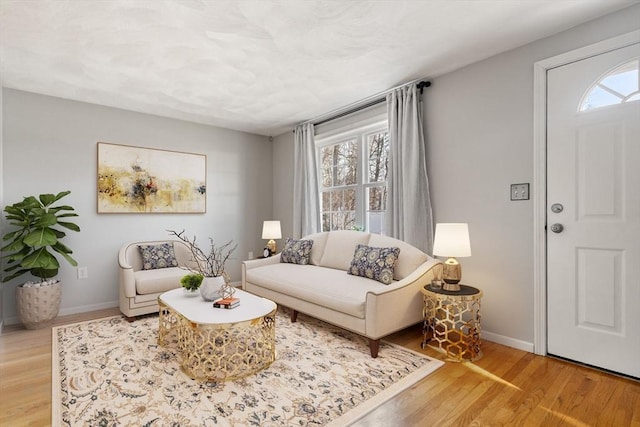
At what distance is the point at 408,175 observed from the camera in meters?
3.24

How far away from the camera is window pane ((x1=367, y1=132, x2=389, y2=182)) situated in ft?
12.5

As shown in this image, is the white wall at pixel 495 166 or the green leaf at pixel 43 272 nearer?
the white wall at pixel 495 166

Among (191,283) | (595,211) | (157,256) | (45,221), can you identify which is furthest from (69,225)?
(595,211)

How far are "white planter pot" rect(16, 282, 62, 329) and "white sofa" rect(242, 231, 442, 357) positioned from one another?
1945 mm

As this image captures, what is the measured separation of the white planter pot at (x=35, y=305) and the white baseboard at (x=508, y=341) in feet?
13.9

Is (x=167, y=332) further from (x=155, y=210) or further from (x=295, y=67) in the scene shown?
(x=295, y=67)

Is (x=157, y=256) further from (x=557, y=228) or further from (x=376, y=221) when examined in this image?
(x=557, y=228)

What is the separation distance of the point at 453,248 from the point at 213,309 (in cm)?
193

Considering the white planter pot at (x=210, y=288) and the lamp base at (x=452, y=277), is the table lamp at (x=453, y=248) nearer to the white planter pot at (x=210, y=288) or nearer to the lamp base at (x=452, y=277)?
the lamp base at (x=452, y=277)

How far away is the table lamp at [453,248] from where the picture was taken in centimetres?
251

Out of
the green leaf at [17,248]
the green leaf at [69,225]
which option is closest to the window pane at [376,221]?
the green leaf at [69,225]

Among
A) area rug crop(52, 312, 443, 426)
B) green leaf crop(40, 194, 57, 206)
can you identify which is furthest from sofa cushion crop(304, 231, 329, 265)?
green leaf crop(40, 194, 57, 206)

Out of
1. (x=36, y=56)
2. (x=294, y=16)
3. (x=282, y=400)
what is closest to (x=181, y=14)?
(x=294, y=16)

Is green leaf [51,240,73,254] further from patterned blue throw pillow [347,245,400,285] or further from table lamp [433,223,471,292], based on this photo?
table lamp [433,223,471,292]
